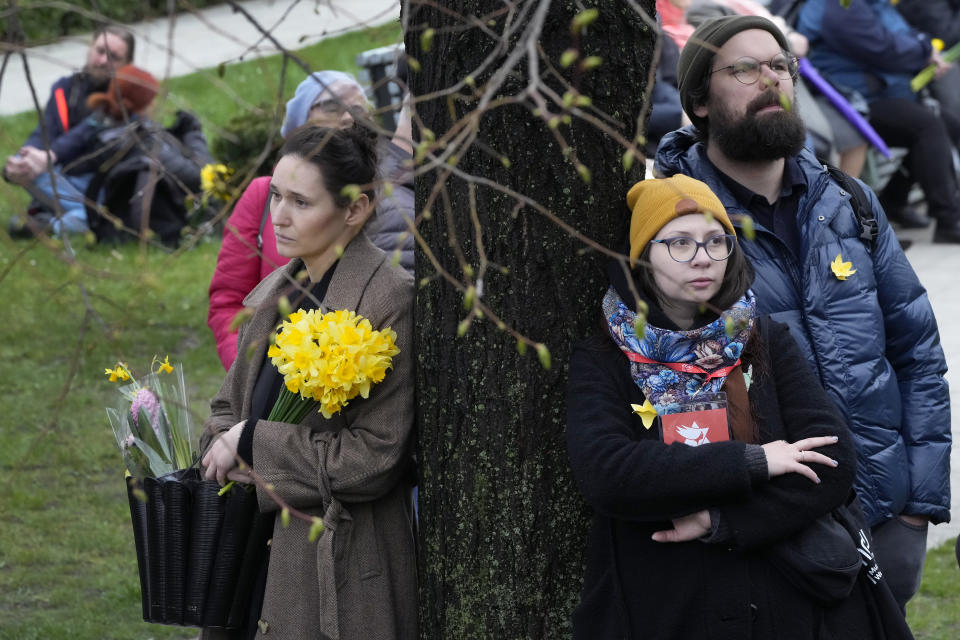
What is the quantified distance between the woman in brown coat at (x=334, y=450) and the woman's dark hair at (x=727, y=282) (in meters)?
0.64

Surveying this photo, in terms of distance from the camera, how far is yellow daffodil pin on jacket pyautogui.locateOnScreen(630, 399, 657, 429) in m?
2.90

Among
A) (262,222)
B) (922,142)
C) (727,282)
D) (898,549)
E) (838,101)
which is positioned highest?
(727,282)

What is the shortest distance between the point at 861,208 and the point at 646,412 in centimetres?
102

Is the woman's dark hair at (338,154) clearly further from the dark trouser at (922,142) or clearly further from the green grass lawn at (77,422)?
the dark trouser at (922,142)

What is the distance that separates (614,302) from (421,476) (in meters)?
0.71

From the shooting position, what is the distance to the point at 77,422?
735 cm

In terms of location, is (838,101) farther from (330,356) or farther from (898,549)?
(330,356)

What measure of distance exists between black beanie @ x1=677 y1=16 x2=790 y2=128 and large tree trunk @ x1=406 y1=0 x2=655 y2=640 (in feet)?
1.17

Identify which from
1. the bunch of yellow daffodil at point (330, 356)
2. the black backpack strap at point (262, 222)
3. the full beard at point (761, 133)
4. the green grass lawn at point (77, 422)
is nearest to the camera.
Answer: the bunch of yellow daffodil at point (330, 356)

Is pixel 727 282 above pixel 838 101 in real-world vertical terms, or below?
above

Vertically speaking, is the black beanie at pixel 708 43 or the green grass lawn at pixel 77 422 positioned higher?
the black beanie at pixel 708 43

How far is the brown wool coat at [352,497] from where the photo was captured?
3.19 meters

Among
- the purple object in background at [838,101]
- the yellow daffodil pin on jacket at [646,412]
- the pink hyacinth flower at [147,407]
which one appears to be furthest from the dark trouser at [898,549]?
the purple object in background at [838,101]

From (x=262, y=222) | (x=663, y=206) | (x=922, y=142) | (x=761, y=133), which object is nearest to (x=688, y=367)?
(x=663, y=206)
